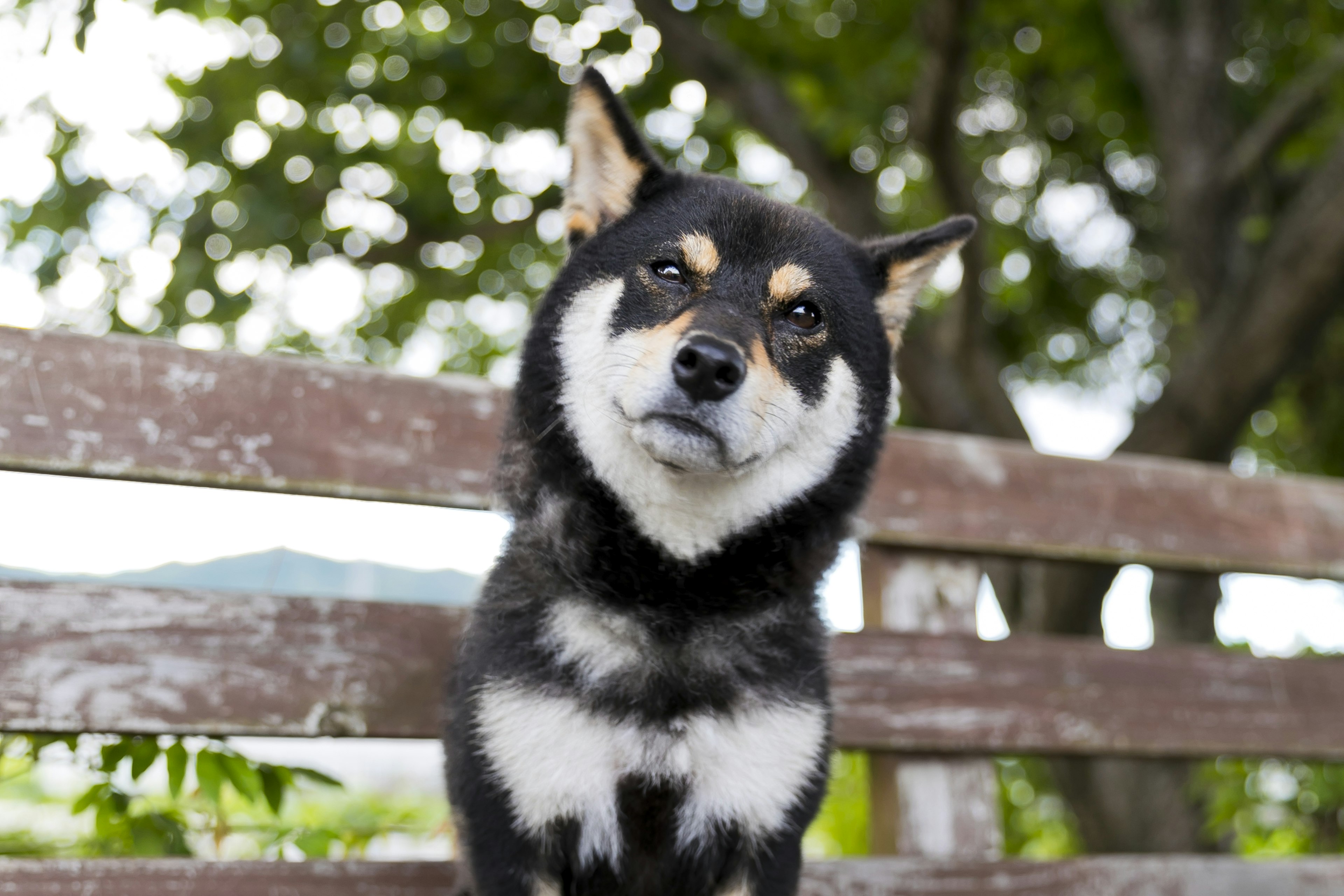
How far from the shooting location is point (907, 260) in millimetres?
2176

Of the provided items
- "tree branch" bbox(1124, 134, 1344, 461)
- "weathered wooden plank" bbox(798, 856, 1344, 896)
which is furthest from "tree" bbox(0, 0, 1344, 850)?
"weathered wooden plank" bbox(798, 856, 1344, 896)

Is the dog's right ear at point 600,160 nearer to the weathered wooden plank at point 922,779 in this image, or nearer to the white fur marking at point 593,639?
the white fur marking at point 593,639

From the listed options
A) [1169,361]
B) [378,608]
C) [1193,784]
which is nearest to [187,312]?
[378,608]

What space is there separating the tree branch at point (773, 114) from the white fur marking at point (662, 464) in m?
3.24

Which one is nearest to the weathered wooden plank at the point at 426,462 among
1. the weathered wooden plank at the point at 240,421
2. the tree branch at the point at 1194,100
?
the weathered wooden plank at the point at 240,421

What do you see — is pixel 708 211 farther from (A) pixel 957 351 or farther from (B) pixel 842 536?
(A) pixel 957 351

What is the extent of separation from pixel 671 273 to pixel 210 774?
1.37 meters

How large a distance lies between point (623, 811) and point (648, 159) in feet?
3.99

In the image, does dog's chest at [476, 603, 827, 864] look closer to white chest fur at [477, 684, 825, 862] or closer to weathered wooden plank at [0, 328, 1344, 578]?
white chest fur at [477, 684, 825, 862]

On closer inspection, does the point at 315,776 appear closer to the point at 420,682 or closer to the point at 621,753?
the point at 420,682

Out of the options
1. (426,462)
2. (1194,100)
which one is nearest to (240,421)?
(426,462)

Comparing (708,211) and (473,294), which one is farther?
(473,294)

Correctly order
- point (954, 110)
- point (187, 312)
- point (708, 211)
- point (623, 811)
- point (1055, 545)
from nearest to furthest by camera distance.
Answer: point (623, 811), point (708, 211), point (1055, 545), point (954, 110), point (187, 312)

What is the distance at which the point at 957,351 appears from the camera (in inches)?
211
